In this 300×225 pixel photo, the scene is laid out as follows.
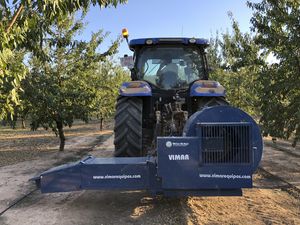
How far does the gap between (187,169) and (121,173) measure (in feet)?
3.08

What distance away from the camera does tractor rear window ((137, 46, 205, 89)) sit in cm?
777

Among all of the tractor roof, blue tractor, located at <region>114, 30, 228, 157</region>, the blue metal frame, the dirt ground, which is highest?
the tractor roof

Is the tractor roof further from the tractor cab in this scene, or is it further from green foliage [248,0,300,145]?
green foliage [248,0,300,145]

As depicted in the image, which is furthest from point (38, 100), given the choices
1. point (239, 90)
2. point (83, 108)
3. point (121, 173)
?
point (239, 90)

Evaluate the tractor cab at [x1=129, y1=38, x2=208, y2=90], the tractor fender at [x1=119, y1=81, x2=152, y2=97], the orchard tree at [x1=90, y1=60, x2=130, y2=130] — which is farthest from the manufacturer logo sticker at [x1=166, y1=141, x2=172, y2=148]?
the orchard tree at [x1=90, y1=60, x2=130, y2=130]

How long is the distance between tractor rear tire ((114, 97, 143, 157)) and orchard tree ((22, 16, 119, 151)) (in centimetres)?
472

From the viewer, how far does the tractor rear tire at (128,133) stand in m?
6.84

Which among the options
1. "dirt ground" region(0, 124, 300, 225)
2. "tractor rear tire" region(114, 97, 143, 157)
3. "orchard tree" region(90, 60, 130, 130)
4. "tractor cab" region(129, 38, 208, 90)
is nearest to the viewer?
"dirt ground" region(0, 124, 300, 225)

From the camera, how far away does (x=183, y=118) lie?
6.46 m

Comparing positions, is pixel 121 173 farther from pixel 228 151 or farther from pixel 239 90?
pixel 239 90

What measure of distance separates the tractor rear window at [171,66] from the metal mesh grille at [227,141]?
276cm

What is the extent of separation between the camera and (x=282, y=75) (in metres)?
8.82

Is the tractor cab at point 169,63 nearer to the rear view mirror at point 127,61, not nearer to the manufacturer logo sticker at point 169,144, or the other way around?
the rear view mirror at point 127,61

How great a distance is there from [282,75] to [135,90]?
11.6 feet
